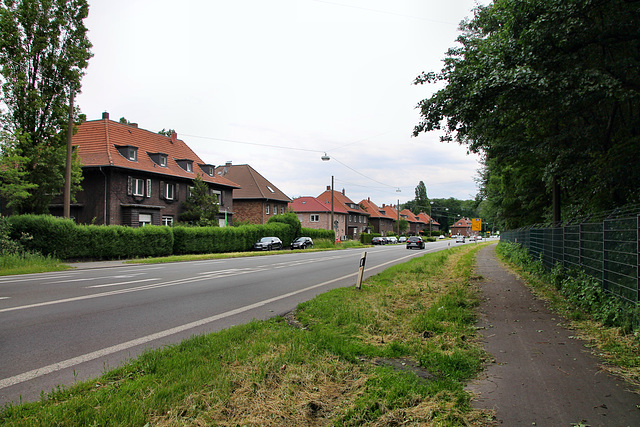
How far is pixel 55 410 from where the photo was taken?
3211 millimetres

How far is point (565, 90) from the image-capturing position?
8977 mm

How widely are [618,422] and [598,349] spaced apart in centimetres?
231

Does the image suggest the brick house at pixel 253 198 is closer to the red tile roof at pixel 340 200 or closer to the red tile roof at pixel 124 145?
the red tile roof at pixel 124 145

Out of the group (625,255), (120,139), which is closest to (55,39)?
(120,139)

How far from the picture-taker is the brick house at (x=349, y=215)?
82562mm

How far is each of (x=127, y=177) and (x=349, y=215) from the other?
56.3 m

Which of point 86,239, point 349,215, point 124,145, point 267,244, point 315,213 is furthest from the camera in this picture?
point 349,215

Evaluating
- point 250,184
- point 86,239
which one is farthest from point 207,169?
point 86,239

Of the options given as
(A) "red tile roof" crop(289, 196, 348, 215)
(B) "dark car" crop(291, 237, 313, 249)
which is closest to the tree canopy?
(B) "dark car" crop(291, 237, 313, 249)

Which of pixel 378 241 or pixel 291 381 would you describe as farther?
pixel 378 241

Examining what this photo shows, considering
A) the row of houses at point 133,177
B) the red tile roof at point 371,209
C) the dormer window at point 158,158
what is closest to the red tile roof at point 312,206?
the red tile roof at point 371,209

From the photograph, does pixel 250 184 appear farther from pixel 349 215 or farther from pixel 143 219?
pixel 349 215

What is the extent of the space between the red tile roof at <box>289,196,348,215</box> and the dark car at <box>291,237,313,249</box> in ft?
106

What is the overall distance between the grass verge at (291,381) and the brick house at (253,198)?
161 feet
